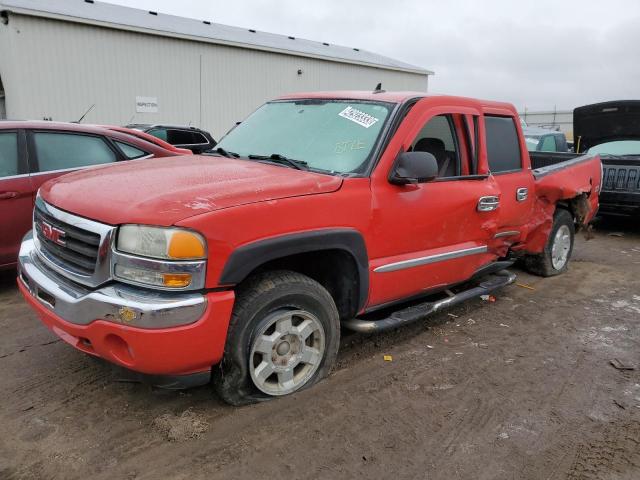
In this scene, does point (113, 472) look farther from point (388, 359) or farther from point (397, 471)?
point (388, 359)

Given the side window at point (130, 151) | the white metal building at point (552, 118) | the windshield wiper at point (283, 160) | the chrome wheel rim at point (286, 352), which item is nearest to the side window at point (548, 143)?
the side window at point (130, 151)

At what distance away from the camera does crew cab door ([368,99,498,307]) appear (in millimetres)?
3385

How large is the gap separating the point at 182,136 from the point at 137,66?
699 centimetres

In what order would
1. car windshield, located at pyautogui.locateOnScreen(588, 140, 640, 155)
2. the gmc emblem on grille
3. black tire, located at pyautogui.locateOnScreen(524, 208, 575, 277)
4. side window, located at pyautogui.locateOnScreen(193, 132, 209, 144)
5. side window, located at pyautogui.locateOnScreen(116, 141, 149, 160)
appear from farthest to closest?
side window, located at pyautogui.locateOnScreen(193, 132, 209, 144) → car windshield, located at pyautogui.locateOnScreen(588, 140, 640, 155) → black tire, located at pyautogui.locateOnScreen(524, 208, 575, 277) → side window, located at pyautogui.locateOnScreen(116, 141, 149, 160) → the gmc emblem on grille

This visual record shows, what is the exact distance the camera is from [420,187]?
142 inches

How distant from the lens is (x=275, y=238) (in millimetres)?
2756

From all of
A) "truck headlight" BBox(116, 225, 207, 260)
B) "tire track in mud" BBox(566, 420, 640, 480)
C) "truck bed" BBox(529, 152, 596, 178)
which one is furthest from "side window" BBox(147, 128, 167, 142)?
"tire track in mud" BBox(566, 420, 640, 480)

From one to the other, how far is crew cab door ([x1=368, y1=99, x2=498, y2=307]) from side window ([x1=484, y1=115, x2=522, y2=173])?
0.32 m

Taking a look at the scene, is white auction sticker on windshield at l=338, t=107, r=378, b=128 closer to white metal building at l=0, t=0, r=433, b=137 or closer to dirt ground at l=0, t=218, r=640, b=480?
dirt ground at l=0, t=218, r=640, b=480

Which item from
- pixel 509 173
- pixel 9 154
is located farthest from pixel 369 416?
pixel 9 154

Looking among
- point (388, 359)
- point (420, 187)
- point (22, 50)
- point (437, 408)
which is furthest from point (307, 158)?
point (22, 50)

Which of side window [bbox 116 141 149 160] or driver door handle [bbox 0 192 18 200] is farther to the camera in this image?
side window [bbox 116 141 149 160]

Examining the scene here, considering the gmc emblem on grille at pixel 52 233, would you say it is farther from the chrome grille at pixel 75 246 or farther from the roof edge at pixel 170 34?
the roof edge at pixel 170 34

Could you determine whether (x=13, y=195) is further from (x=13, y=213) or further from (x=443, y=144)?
(x=443, y=144)
